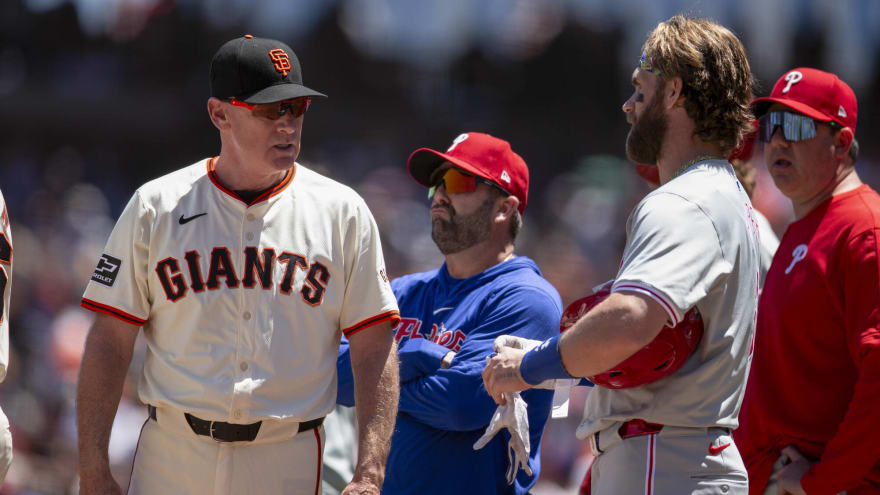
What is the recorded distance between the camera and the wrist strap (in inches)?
92.0

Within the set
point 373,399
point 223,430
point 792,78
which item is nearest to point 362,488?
point 373,399

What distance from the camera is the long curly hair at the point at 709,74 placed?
255 centimetres

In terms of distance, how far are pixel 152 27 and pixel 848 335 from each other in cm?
895

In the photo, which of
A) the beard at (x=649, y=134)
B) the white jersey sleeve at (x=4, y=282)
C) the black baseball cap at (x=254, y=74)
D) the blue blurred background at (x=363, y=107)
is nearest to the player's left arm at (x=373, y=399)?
the black baseball cap at (x=254, y=74)

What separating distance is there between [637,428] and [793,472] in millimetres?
732

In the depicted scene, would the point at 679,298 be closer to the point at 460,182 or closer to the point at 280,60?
the point at 280,60

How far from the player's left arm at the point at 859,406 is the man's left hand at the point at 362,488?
1254 millimetres

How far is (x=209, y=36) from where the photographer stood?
1013 centimetres

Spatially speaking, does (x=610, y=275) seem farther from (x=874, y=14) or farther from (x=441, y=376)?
(x=441, y=376)

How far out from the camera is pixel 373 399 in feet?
8.97

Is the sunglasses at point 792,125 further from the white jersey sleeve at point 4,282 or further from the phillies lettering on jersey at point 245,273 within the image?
the white jersey sleeve at point 4,282

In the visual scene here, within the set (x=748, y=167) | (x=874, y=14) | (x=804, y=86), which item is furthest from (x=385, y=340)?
(x=874, y=14)

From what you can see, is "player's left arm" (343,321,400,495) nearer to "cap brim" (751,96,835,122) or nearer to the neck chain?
the neck chain

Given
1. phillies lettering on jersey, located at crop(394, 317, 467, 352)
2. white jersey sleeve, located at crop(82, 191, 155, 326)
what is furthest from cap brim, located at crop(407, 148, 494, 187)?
white jersey sleeve, located at crop(82, 191, 155, 326)
